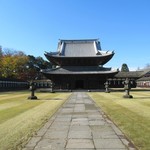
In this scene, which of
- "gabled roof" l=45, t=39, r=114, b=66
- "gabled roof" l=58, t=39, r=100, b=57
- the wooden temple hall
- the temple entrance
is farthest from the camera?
"gabled roof" l=58, t=39, r=100, b=57

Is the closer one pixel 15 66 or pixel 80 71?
pixel 80 71

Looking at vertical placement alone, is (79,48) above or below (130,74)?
above

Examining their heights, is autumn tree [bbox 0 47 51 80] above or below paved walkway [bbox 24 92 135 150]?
above

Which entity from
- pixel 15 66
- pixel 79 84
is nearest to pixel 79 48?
pixel 79 84

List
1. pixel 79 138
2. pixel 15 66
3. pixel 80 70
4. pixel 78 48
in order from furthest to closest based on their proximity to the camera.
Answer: pixel 15 66
pixel 78 48
pixel 80 70
pixel 79 138

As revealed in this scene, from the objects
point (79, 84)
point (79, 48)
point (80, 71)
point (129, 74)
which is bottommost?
point (79, 84)

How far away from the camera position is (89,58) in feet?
221

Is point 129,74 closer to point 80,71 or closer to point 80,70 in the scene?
point 80,70

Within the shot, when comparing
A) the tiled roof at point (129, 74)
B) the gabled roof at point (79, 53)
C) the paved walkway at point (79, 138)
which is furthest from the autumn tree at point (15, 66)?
the paved walkway at point (79, 138)

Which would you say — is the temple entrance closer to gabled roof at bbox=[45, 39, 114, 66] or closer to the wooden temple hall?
the wooden temple hall

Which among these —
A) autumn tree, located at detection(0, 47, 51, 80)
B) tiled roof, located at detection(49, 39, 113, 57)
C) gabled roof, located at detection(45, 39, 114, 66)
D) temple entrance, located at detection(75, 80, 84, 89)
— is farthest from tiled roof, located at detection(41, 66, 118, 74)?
autumn tree, located at detection(0, 47, 51, 80)

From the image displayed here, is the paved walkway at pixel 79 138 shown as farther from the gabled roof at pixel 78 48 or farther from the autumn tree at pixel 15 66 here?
the autumn tree at pixel 15 66

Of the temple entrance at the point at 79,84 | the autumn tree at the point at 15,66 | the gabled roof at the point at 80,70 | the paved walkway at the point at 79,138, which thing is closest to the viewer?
the paved walkway at the point at 79,138

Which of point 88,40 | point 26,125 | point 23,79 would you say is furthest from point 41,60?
point 26,125
